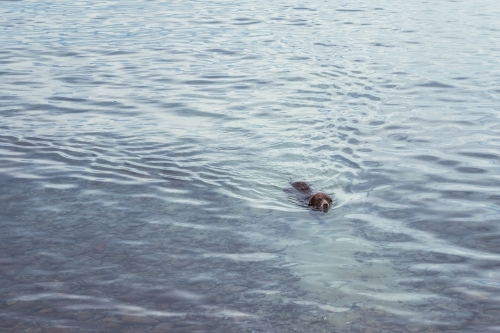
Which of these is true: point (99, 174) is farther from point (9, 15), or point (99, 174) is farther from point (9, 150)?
point (9, 15)

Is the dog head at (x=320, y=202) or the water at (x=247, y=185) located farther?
the dog head at (x=320, y=202)

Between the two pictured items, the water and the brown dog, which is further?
the brown dog

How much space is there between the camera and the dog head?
1042 centimetres

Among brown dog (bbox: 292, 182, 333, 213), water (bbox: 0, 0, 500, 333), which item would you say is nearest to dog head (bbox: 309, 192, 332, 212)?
brown dog (bbox: 292, 182, 333, 213)

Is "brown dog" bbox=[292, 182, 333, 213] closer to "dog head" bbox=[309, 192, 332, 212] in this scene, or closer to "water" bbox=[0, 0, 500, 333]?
"dog head" bbox=[309, 192, 332, 212]

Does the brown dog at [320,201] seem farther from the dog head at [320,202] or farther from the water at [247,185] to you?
the water at [247,185]

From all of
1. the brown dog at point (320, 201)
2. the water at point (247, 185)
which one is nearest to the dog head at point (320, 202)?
the brown dog at point (320, 201)

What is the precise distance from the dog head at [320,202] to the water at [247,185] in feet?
0.42

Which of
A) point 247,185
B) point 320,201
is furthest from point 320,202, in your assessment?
point 247,185

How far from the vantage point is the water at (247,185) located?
802 cm

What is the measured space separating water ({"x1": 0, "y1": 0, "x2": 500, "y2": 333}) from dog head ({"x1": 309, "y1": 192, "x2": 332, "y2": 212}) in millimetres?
129

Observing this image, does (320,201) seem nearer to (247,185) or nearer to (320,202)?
(320,202)

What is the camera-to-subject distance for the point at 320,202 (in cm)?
1041

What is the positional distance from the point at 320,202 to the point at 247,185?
5.54 feet
